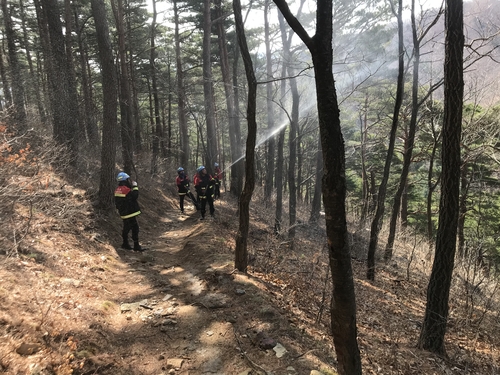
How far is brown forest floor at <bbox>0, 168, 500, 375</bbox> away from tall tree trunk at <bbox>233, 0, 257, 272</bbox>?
555mm

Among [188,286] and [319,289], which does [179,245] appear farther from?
[319,289]

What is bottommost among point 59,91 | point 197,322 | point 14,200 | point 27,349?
point 197,322

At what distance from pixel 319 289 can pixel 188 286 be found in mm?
3042

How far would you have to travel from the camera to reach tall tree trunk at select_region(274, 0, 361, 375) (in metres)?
2.62

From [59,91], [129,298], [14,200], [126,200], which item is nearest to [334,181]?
[129,298]

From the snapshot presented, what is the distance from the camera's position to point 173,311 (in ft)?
15.7

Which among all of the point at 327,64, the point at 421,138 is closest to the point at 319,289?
the point at 327,64

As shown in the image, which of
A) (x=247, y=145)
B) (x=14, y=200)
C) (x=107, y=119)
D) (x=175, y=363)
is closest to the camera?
(x=175, y=363)

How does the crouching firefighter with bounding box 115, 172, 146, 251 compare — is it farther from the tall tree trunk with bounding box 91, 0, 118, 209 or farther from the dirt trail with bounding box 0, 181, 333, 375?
the tall tree trunk with bounding box 91, 0, 118, 209

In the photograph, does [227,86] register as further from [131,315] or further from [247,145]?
[131,315]

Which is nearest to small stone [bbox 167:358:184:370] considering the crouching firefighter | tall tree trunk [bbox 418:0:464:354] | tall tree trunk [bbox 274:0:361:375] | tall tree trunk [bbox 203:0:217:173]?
tall tree trunk [bbox 274:0:361:375]

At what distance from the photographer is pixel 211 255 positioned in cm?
689

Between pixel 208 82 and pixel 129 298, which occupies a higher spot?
pixel 208 82

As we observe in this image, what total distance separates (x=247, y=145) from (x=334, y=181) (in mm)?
3160
